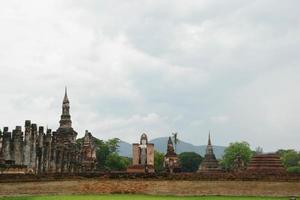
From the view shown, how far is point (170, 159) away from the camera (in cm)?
5494

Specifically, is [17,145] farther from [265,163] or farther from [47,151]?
[265,163]

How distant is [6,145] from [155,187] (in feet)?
40.9

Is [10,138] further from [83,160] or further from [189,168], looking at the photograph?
[189,168]

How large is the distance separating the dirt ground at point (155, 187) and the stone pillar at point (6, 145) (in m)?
7.33

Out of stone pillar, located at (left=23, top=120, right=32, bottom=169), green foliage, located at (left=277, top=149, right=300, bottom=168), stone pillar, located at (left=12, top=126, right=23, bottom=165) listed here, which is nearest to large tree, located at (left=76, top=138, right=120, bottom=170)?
green foliage, located at (left=277, top=149, right=300, bottom=168)

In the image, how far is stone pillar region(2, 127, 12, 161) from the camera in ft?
124

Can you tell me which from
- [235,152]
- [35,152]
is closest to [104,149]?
[235,152]

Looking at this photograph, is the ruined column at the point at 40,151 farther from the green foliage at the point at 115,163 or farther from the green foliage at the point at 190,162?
the green foliage at the point at 190,162

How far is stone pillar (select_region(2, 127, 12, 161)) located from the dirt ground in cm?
733

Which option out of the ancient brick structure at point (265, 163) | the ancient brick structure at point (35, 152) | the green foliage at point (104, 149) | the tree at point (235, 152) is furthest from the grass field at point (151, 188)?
the tree at point (235, 152)

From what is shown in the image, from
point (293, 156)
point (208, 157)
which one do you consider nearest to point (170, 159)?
point (208, 157)

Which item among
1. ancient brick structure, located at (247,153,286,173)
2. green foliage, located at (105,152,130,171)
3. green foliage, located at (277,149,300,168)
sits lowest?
ancient brick structure, located at (247,153,286,173)

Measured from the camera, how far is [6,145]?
38.0m

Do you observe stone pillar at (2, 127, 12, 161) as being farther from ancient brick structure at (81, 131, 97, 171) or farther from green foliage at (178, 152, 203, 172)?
green foliage at (178, 152, 203, 172)
